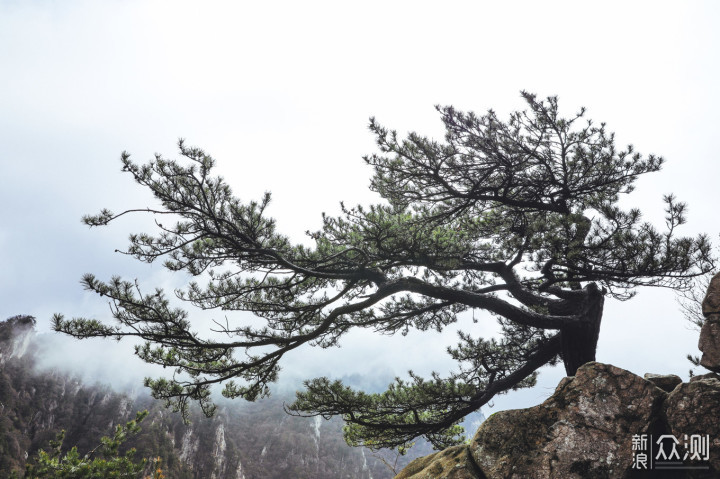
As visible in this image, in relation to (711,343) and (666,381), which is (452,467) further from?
(711,343)

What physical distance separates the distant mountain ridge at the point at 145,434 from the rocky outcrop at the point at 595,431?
4977cm

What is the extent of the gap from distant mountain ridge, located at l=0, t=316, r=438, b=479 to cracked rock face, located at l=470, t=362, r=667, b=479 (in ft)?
163

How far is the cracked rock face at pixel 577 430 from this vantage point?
11.0ft

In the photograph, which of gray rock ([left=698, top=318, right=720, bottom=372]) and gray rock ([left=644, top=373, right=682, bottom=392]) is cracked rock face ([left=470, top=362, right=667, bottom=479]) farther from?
gray rock ([left=698, top=318, right=720, bottom=372])

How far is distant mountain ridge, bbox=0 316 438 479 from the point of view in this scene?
5722 cm

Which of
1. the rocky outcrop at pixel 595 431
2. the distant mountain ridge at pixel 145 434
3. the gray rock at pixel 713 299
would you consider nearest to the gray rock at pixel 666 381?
the rocky outcrop at pixel 595 431

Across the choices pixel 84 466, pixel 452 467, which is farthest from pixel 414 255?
pixel 84 466

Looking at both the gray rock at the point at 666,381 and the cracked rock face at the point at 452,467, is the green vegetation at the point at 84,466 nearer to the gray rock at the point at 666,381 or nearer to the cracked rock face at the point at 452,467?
the cracked rock face at the point at 452,467

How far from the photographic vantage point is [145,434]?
62188 millimetres

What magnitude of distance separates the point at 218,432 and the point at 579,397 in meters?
93.7

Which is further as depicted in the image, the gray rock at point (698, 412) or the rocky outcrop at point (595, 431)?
the rocky outcrop at point (595, 431)

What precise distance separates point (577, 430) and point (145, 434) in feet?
261

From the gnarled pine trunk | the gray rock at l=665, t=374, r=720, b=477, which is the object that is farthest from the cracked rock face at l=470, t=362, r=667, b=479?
the gnarled pine trunk

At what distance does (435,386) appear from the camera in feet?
20.7
